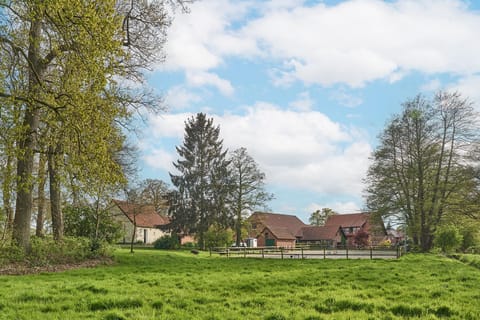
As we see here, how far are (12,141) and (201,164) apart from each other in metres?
40.1

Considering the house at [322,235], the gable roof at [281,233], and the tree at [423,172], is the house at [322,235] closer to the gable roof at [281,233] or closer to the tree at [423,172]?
the gable roof at [281,233]

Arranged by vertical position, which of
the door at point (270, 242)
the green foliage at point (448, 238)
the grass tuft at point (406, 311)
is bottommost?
the door at point (270, 242)

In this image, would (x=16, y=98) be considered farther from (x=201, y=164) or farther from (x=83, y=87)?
(x=201, y=164)

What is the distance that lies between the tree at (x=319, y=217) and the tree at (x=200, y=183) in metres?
48.7

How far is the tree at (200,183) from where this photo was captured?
5112 cm

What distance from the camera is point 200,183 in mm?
52688

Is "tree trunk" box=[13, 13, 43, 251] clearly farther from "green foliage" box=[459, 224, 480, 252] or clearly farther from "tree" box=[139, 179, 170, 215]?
"green foliage" box=[459, 224, 480, 252]

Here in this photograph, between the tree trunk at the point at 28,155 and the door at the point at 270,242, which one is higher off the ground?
the tree trunk at the point at 28,155

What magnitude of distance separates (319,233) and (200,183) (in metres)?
32.7

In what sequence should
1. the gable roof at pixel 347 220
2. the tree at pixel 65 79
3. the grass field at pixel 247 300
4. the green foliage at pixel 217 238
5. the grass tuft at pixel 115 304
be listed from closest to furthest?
the grass field at pixel 247 300 < the grass tuft at pixel 115 304 < the tree at pixel 65 79 < the green foliage at pixel 217 238 < the gable roof at pixel 347 220

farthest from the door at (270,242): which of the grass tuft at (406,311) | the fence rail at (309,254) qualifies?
the grass tuft at (406,311)

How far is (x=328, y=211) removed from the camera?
9762 cm

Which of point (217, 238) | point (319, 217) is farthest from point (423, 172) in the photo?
point (319, 217)

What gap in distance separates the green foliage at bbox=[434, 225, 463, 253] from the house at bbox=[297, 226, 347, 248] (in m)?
40.9
